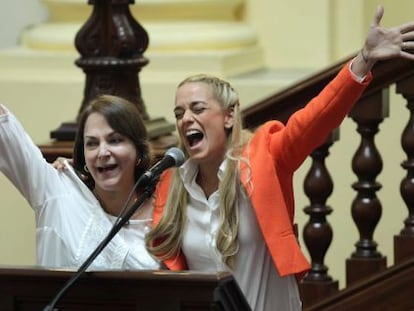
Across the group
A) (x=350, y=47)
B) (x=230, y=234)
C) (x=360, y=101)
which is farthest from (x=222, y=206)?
(x=350, y=47)

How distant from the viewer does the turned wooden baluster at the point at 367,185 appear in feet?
17.4

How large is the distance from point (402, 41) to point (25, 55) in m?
4.00

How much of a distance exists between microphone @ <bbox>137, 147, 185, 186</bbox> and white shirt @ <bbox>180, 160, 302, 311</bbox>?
15.4 inches

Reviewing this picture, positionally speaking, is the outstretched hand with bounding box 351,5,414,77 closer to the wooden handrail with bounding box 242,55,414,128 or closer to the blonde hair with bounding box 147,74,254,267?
the blonde hair with bounding box 147,74,254,267

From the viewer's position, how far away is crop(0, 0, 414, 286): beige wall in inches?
276

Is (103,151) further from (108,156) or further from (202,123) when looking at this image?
(202,123)

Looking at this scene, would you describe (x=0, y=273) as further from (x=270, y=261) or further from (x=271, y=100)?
(x=271, y=100)

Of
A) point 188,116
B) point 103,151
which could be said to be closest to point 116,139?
point 103,151

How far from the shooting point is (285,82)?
729cm

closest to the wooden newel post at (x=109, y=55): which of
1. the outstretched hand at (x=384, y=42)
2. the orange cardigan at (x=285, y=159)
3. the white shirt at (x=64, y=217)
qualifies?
the white shirt at (x=64, y=217)

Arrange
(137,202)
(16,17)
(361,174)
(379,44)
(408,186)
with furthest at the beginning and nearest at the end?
1. (16,17)
2. (361,174)
3. (408,186)
4. (379,44)
5. (137,202)

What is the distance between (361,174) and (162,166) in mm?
1704

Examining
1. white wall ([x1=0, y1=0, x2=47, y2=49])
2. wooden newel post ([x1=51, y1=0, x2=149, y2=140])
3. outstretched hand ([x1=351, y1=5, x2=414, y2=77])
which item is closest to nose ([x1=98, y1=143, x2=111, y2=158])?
outstretched hand ([x1=351, y1=5, x2=414, y2=77])

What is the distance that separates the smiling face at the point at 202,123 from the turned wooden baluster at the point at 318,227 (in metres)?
1.16
